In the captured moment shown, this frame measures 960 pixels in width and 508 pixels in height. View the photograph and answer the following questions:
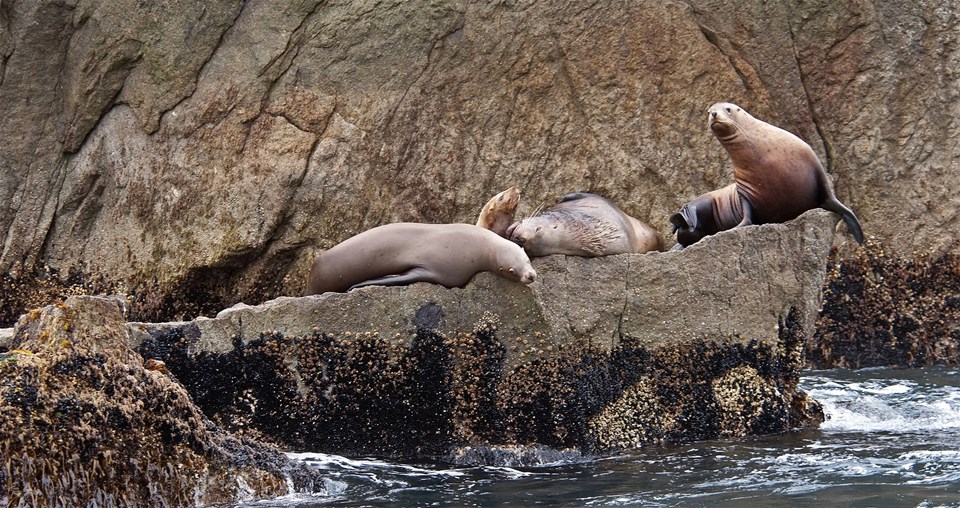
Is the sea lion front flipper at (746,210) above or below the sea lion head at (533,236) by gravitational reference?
above

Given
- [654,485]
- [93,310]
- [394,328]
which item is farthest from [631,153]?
[93,310]

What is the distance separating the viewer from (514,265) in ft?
19.7

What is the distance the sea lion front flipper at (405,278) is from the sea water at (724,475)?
0.87 m

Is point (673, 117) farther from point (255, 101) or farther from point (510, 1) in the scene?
point (255, 101)

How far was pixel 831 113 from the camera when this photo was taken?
29.5 ft

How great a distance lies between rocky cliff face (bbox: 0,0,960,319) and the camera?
8641mm

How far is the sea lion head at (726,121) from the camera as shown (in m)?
7.41

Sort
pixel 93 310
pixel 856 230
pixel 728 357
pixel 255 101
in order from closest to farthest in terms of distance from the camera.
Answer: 1. pixel 93 310
2. pixel 728 357
3. pixel 856 230
4. pixel 255 101

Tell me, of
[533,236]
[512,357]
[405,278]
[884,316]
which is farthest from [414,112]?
[884,316]

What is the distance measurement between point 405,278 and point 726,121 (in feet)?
7.89

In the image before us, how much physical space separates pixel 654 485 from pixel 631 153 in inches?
160

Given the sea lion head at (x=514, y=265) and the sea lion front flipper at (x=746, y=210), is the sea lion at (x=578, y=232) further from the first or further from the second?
the sea lion front flipper at (x=746, y=210)

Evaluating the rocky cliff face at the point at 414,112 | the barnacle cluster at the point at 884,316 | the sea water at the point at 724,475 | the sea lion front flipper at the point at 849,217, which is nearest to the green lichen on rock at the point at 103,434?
the sea water at the point at 724,475

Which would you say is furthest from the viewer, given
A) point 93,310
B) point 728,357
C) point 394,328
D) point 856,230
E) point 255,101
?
point 255,101
